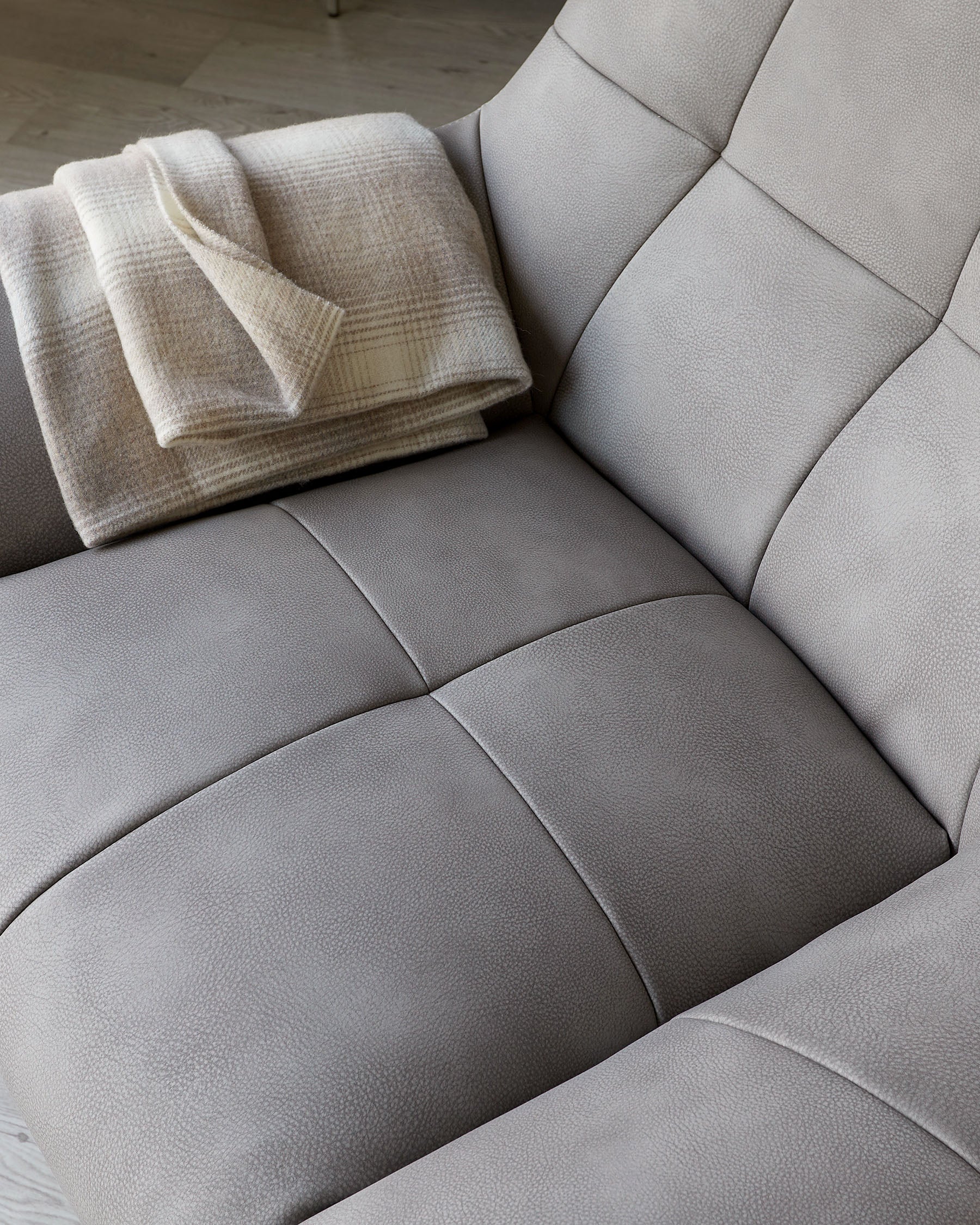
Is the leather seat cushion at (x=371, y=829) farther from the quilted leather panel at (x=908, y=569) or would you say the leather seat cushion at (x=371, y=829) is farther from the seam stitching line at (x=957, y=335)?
the seam stitching line at (x=957, y=335)

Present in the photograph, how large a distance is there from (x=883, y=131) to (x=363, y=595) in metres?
0.53

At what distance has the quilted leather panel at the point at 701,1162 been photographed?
1.89 ft

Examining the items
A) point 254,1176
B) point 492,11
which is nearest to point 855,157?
point 254,1176

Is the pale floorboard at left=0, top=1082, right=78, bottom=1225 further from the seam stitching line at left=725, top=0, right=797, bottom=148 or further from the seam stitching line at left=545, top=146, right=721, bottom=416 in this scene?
the seam stitching line at left=725, top=0, right=797, bottom=148

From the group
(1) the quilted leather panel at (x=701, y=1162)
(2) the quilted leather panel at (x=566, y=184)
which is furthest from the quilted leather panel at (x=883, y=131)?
(1) the quilted leather panel at (x=701, y=1162)

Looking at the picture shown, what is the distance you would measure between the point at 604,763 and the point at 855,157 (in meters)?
0.50

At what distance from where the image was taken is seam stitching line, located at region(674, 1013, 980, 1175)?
60cm

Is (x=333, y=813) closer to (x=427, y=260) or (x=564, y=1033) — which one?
(x=564, y=1033)

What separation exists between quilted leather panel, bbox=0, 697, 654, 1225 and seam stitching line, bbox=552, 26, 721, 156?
1.92 ft

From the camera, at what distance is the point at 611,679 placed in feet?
2.99

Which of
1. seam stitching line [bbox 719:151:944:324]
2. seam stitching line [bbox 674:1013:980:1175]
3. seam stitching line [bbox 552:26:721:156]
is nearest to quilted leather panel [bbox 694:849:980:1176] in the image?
seam stitching line [bbox 674:1013:980:1175]

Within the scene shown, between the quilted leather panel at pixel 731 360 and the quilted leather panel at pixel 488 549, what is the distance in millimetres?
49

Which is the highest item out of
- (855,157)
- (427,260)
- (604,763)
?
(855,157)

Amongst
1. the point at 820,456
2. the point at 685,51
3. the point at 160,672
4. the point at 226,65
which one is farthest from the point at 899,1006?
the point at 226,65
